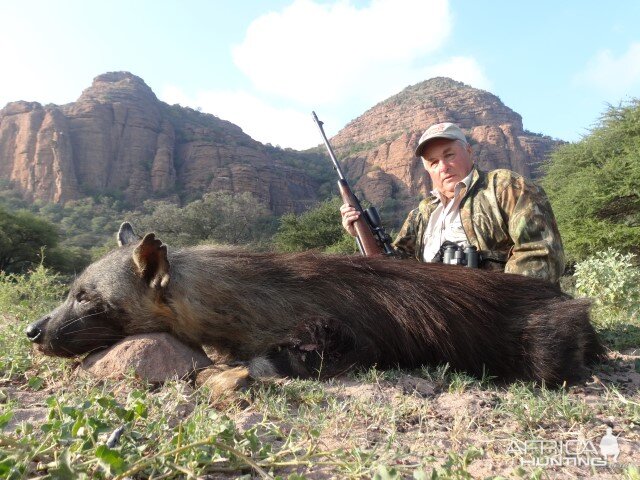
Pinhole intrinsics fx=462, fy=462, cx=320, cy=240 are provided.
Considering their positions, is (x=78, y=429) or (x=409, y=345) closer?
(x=78, y=429)

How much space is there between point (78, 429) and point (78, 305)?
5.48 ft

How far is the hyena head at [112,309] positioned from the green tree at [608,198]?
1546 centimetres

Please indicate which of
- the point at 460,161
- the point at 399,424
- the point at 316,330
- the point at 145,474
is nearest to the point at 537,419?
the point at 399,424

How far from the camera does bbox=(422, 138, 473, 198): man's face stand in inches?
173

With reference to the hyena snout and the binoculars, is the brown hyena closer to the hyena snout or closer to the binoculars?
the hyena snout

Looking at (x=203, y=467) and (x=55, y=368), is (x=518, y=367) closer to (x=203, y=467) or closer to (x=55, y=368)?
(x=203, y=467)

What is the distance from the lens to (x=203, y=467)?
4.44 feet

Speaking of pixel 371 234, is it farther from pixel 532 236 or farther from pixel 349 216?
pixel 532 236

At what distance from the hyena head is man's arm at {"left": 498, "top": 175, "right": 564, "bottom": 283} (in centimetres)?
271

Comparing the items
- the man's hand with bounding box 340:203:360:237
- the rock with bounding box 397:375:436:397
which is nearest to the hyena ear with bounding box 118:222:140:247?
the man's hand with bounding box 340:203:360:237

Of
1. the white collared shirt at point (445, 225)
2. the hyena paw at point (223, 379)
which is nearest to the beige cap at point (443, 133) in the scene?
the white collared shirt at point (445, 225)

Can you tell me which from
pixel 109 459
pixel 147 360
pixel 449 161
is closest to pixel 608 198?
pixel 449 161

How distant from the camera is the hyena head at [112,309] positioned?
2760mm

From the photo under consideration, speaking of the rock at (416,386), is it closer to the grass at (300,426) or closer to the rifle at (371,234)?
the grass at (300,426)
